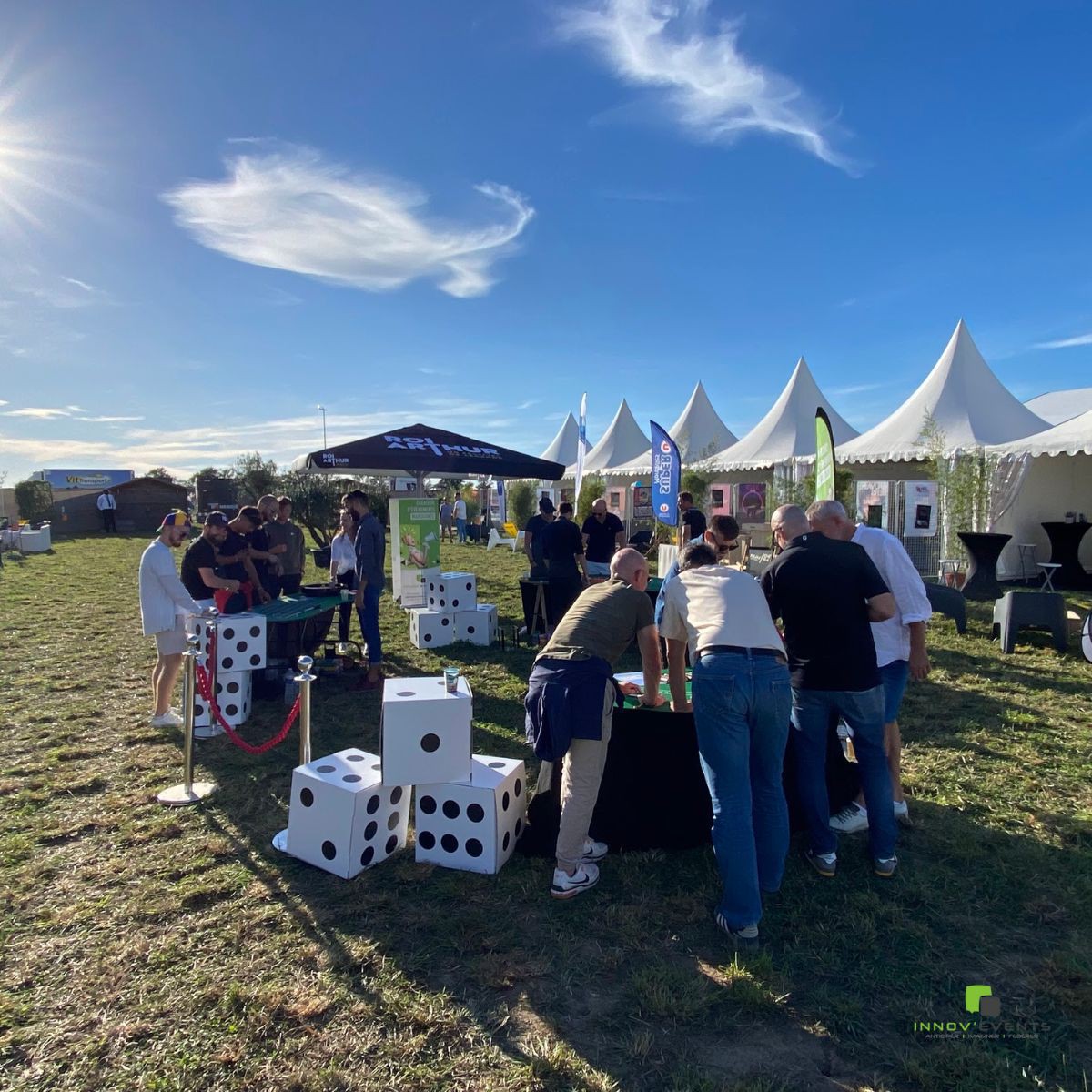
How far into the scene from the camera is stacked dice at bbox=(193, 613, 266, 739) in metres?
5.04

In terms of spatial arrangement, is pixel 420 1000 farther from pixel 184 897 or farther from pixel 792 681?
pixel 792 681

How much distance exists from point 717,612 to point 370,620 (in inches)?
162

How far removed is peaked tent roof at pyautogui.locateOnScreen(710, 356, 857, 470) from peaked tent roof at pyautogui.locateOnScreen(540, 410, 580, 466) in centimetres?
1321

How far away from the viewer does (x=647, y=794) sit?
3346 mm

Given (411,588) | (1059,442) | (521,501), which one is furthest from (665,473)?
(521,501)

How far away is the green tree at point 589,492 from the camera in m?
20.4

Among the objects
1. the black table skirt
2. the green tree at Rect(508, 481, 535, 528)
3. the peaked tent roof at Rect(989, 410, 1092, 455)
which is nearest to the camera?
the black table skirt

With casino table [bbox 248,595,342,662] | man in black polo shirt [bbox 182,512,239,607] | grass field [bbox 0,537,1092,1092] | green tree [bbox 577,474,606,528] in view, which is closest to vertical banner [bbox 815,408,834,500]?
grass field [bbox 0,537,1092,1092]

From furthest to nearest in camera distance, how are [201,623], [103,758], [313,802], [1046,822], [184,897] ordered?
[201,623]
[103,758]
[1046,822]
[313,802]
[184,897]

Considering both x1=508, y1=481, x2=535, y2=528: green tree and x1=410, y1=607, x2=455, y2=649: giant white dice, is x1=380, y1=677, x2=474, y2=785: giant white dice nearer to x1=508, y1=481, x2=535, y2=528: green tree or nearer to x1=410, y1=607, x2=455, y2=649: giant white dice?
x1=410, y1=607, x2=455, y2=649: giant white dice

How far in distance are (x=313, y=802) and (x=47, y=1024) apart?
1172mm

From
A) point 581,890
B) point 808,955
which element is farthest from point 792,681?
point 581,890

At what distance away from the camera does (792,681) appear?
10.2ft

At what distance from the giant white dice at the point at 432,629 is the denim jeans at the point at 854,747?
527 cm
